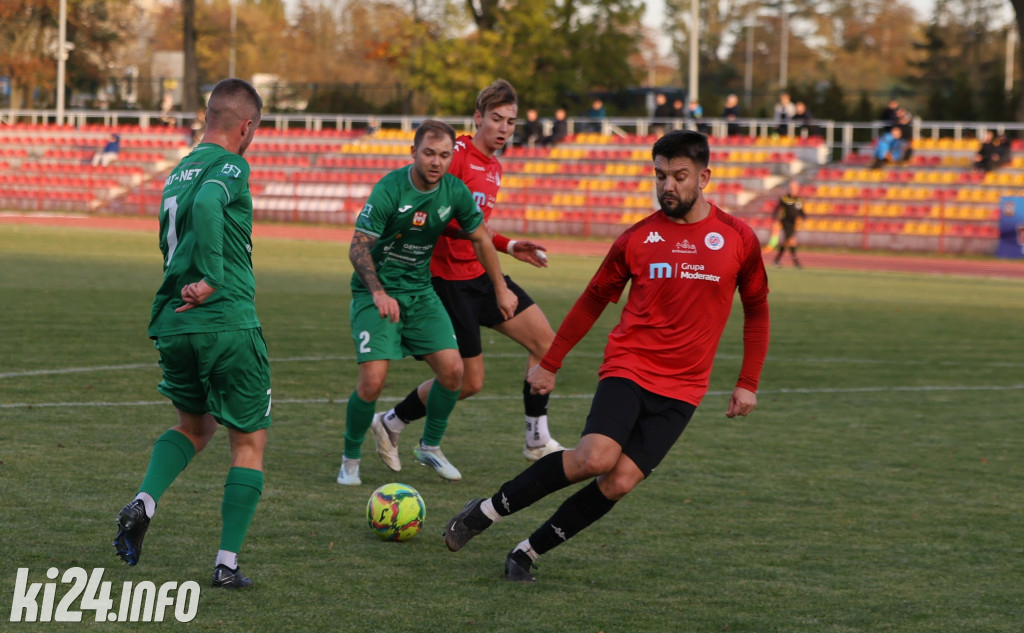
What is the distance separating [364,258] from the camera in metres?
6.91

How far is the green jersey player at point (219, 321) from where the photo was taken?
486 cm

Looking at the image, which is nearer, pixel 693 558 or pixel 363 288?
pixel 693 558

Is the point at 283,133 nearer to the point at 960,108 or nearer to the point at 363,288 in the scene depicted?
the point at 960,108

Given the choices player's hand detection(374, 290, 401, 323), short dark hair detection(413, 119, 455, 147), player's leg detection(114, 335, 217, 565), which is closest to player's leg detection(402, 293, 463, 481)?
player's hand detection(374, 290, 401, 323)

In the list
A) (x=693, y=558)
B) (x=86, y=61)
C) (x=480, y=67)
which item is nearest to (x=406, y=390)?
(x=693, y=558)

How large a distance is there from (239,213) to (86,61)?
70.3 metres

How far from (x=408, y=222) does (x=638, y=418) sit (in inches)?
87.9

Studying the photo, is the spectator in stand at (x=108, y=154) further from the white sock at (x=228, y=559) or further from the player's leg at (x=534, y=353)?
the white sock at (x=228, y=559)

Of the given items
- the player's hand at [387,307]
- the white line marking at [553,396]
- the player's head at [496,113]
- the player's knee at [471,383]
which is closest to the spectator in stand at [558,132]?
the white line marking at [553,396]

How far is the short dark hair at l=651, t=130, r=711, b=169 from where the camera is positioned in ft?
17.2

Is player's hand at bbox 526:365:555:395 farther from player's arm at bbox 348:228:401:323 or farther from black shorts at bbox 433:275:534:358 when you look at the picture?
black shorts at bbox 433:275:534:358

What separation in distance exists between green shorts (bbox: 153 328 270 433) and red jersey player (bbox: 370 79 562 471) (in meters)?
2.68

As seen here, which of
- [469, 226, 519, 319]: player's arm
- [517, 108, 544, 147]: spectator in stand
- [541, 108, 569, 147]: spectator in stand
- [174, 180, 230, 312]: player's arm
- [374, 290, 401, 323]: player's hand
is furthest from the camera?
[541, 108, 569, 147]: spectator in stand

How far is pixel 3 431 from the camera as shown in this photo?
8.12m
